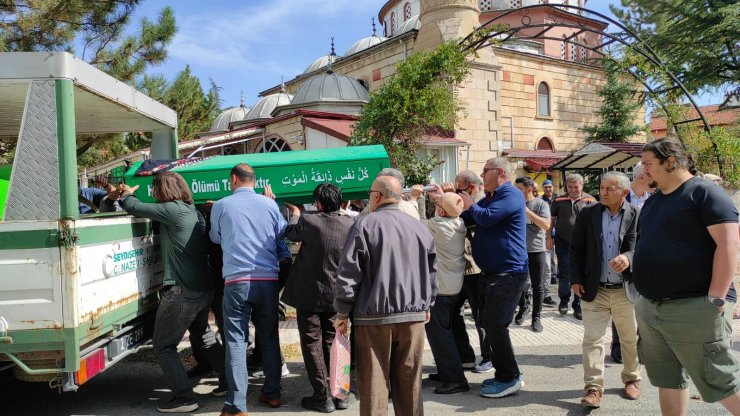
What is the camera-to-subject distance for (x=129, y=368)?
575 cm

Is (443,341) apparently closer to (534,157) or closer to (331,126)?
(331,126)

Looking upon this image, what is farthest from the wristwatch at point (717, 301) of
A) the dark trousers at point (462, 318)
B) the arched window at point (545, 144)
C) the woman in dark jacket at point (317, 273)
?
the arched window at point (545, 144)

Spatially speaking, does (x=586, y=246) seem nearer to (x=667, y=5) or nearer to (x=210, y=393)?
(x=210, y=393)

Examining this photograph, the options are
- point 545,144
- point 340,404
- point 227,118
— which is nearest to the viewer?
point 340,404

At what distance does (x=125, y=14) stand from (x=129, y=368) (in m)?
7.51

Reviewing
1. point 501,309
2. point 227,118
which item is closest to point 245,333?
point 501,309

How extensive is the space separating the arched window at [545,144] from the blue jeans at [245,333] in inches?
940

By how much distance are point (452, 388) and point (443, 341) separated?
16.8 inches

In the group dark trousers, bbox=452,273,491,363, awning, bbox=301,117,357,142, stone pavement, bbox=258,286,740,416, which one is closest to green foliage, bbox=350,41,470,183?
awning, bbox=301,117,357,142

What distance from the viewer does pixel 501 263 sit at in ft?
15.1

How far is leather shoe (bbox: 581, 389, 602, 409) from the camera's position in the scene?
14.1 ft

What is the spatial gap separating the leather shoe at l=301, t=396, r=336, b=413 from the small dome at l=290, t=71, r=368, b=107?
1657 centimetres

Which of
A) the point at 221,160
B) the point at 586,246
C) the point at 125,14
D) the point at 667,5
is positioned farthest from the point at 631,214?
the point at 667,5

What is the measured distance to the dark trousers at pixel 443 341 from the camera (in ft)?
15.7
